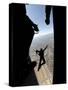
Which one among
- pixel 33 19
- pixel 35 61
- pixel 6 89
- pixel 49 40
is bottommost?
pixel 6 89

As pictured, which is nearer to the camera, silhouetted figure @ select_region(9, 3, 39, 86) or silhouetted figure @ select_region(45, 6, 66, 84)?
silhouetted figure @ select_region(9, 3, 39, 86)

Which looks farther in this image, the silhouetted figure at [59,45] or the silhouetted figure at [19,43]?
the silhouetted figure at [59,45]

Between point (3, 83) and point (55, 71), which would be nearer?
point (3, 83)

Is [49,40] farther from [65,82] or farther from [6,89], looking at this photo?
[6,89]

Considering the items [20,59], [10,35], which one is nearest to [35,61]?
[20,59]

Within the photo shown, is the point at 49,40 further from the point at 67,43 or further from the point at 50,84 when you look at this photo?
the point at 50,84

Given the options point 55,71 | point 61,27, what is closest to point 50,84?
point 55,71

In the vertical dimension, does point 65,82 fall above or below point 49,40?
below
